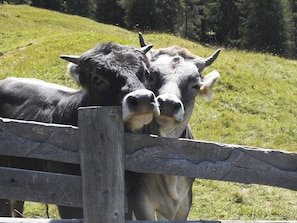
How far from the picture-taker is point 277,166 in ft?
11.3

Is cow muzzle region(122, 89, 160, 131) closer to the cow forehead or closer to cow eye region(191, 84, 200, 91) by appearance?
the cow forehead

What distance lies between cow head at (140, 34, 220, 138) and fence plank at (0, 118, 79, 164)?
1135 mm

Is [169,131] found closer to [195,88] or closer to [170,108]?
[170,108]

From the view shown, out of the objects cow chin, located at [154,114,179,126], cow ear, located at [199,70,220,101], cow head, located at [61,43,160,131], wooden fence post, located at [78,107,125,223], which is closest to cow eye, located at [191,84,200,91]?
cow ear, located at [199,70,220,101]

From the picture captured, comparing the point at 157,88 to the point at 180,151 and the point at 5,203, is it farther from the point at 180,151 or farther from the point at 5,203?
the point at 5,203

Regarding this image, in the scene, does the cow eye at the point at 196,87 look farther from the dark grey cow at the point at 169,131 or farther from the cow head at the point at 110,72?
the cow head at the point at 110,72

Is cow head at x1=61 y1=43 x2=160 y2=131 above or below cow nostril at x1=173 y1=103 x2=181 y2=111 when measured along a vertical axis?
above

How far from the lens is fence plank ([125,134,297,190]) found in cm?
338

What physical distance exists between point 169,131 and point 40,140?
1.64 meters

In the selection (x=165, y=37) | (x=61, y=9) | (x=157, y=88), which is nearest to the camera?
(x=157, y=88)

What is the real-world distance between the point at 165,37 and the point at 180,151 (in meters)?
17.3

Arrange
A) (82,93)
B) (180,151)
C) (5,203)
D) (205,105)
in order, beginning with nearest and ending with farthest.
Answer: (180,151) → (82,93) → (5,203) → (205,105)

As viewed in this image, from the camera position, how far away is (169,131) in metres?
4.72

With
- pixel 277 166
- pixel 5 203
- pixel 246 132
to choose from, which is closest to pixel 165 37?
pixel 246 132
